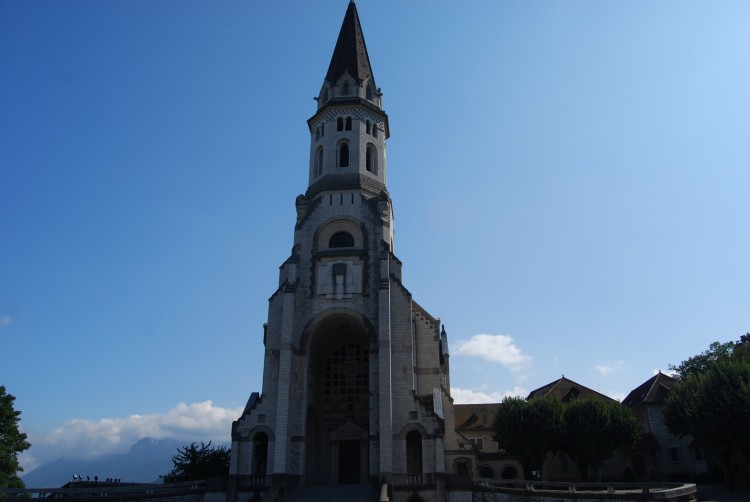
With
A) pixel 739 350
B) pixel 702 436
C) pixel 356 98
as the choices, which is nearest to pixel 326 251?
pixel 356 98

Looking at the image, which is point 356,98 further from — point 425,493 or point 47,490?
point 47,490

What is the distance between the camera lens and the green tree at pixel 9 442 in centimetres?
3569

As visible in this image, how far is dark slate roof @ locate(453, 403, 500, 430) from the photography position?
180ft

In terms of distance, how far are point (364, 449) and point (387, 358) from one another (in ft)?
24.1

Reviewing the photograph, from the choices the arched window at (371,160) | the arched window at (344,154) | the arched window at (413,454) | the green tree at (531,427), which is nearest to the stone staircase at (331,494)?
the arched window at (413,454)

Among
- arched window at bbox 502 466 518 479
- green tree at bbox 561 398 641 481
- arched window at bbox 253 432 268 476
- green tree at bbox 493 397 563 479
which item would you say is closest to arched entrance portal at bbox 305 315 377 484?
arched window at bbox 253 432 268 476

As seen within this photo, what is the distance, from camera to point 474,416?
56.3 metres

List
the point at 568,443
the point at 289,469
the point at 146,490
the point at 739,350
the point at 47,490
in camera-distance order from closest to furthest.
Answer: the point at 47,490, the point at 146,490, the point at 289,469, the point at 568,443, the point at 739,350

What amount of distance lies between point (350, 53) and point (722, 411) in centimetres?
3830

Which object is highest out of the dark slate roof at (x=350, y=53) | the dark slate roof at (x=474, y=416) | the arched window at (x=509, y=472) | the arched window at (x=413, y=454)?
the dark slate roof at (x=350, y=53)

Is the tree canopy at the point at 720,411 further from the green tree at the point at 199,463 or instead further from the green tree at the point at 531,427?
the green tree at the point at 199,463

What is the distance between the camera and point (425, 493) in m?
31.2

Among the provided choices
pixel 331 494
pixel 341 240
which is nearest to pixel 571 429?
pixel 331 494

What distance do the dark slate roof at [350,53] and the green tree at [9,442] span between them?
3345cm
